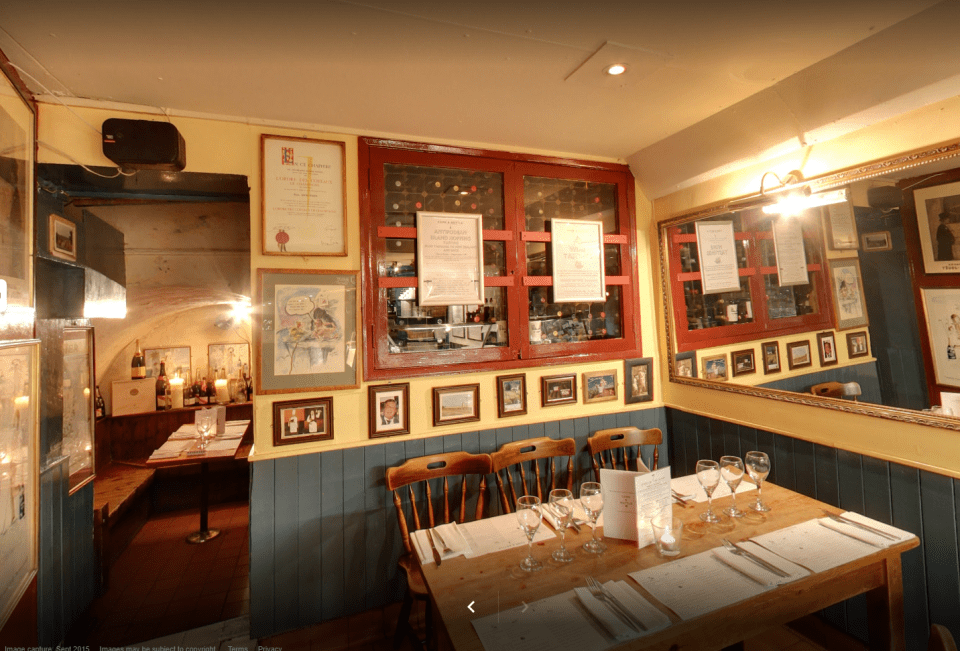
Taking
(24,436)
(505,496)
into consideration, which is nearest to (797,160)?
(505,496)

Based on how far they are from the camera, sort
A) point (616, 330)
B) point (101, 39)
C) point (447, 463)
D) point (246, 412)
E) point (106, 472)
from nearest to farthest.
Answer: point (101, 39) < point (447, 463) < point (616, 330) < point (106, 472) < point (246, 412)

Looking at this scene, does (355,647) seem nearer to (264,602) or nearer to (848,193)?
(264,602)

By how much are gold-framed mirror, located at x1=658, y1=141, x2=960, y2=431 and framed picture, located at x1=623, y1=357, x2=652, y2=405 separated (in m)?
0.21

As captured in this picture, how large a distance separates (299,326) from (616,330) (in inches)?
78.9

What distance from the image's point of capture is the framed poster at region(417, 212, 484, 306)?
7.95ft

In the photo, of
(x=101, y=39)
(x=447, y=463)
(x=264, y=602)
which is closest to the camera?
(x=101, y=39)

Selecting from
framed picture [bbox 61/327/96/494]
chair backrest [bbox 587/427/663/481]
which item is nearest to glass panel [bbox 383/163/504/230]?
chair backrest [bbox 587/427/663/481]

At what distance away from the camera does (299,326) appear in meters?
2.23

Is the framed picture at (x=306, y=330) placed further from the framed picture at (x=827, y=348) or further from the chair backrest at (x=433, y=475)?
the framed picture at (x=827, y=348)

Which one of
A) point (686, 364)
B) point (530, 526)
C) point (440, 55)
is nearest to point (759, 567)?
point (530, 526)

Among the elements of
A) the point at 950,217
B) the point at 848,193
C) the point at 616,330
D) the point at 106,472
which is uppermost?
the point at 848,193

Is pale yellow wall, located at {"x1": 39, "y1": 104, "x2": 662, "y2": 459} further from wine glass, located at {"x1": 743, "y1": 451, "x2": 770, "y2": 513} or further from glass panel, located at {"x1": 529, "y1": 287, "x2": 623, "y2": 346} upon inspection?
wine glass, located at {"x1": 743, "y1": 451, "x2": 770, "y2": 513}

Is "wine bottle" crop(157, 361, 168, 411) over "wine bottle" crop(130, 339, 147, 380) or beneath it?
beneath

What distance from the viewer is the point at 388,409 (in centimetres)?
235
